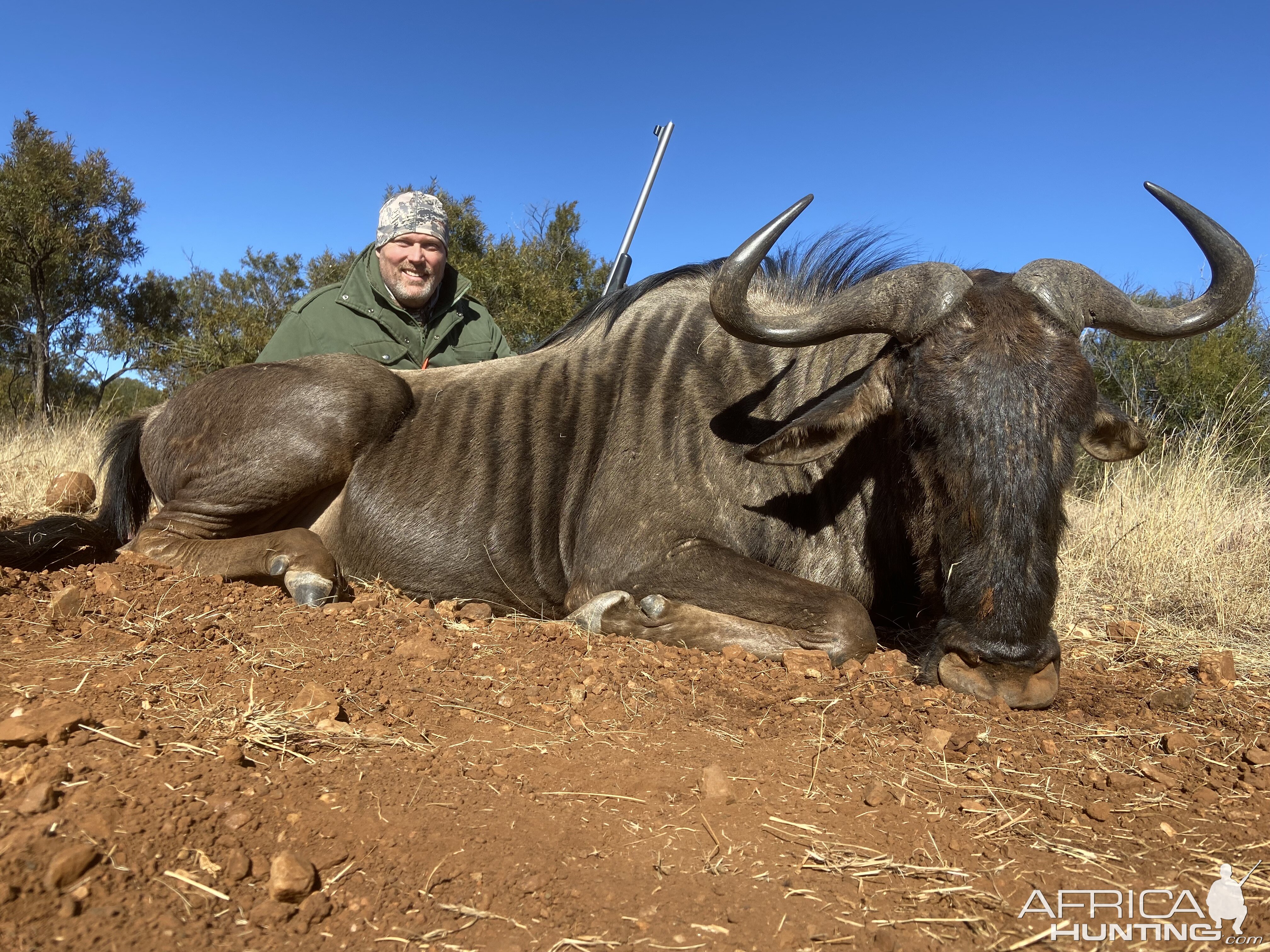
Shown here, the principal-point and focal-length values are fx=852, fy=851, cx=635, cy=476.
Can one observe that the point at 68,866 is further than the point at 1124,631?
No

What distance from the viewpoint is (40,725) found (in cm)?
200

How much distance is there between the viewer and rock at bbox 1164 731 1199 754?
2.57m

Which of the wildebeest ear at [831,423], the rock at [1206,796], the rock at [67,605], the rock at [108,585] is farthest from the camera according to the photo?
the rock at [108,585]

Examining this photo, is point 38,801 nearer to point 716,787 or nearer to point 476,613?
point 716,787

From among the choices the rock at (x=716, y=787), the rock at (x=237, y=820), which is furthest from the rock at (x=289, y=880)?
the rock at (x=716, y=787)

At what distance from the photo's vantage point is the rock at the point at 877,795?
215 cm

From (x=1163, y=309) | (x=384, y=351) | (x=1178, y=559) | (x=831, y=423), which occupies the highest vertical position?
(x=1163, y=309)

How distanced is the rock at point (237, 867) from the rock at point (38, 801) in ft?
1.28

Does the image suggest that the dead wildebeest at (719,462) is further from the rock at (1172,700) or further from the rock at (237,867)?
the rock at (237,867)

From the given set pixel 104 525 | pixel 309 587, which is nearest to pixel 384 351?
pixel 104 525

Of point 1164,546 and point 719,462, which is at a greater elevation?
point 719,462

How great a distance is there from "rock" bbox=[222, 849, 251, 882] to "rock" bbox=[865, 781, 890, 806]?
4.72 ft

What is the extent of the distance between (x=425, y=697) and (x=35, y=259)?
583 inches

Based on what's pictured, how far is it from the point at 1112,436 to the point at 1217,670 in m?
1.03
